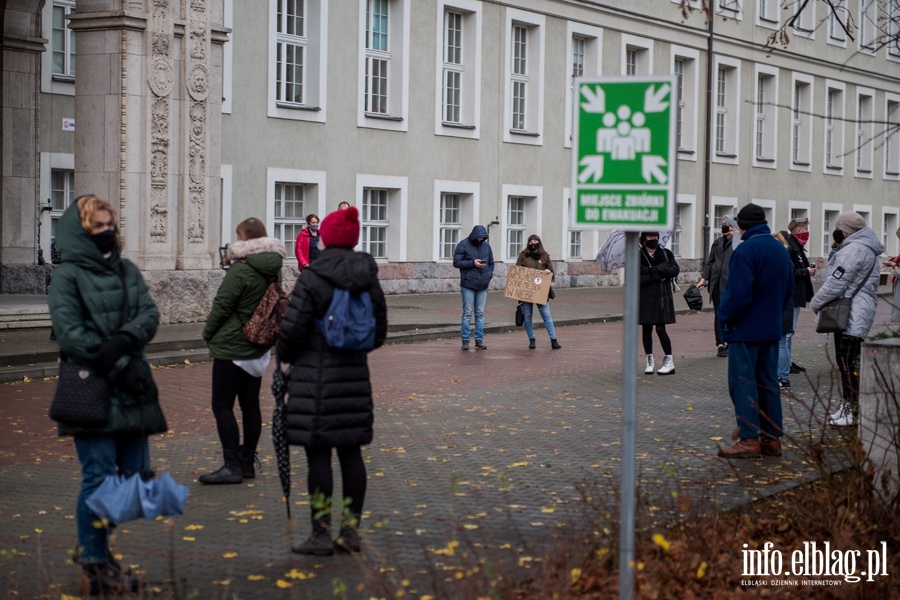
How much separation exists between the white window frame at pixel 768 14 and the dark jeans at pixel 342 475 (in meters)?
39.9

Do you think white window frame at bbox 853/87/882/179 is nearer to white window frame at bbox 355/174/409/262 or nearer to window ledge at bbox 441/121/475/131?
window ledge at bbox 441/121/475/131

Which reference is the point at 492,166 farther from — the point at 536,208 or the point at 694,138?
the point at 694,138

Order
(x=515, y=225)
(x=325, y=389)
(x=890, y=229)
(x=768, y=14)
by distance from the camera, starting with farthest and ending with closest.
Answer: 1. (x=890, y=229)
2. (x=768, y=14)
3. (x=515, y=225)
4. (x=325, y=389)

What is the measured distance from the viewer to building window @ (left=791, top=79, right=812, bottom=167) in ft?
157

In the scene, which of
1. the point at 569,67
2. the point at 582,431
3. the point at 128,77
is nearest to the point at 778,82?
the point at 569,67

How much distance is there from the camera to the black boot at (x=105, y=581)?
21.2 feet

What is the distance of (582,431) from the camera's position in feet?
39.0

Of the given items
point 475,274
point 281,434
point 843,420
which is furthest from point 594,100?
point 475,274

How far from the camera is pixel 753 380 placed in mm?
10398

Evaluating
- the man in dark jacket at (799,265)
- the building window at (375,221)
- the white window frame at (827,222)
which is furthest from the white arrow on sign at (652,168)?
the white window frame at (827,222)

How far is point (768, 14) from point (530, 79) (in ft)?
44.1

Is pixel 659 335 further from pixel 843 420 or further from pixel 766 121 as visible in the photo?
pixel 766 121

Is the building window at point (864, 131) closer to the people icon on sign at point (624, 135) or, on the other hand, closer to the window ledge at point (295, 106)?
the window ledge at point (295, 106)

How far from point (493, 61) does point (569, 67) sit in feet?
11.1
